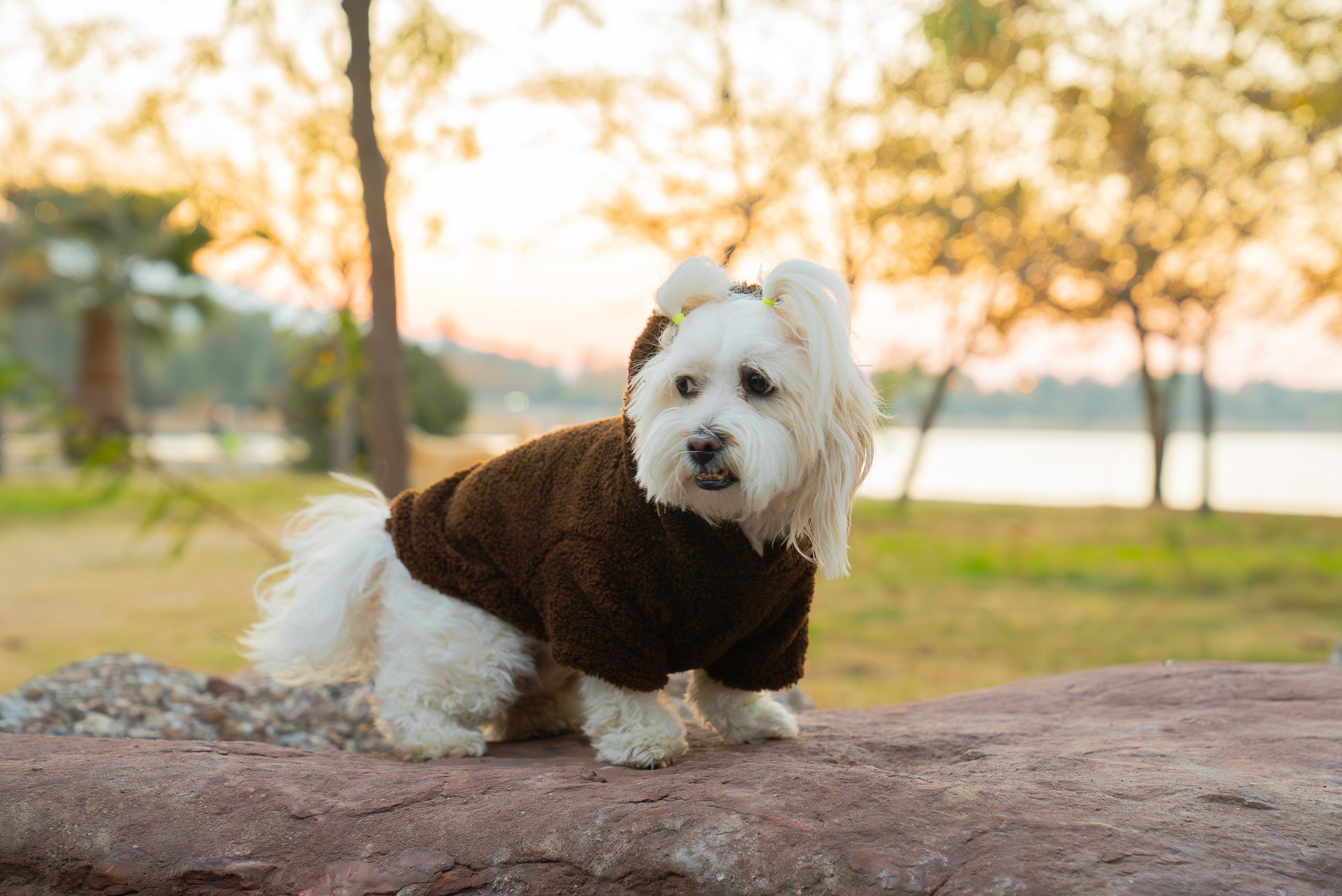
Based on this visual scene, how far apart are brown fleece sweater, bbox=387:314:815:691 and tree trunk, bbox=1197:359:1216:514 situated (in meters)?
15.5

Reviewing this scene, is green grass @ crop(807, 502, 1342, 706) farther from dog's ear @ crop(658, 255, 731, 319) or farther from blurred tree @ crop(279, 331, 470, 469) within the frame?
blurred tree @ crop(279, 331, 470, 469)

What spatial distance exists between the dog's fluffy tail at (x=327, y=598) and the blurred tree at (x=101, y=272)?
1989 cm

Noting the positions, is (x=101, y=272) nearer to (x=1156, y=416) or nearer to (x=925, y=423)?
(x=925, y=423)

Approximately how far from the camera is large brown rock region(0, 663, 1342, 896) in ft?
7.12

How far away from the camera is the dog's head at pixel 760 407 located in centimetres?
247

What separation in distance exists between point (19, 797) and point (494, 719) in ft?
4.68

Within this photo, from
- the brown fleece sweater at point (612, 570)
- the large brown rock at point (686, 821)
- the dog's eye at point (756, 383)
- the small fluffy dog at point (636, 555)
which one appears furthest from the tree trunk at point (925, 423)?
the dog's eye at point (756, 383)

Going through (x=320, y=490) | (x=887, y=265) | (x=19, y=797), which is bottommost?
(x=320, y=490)

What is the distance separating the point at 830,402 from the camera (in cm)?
260

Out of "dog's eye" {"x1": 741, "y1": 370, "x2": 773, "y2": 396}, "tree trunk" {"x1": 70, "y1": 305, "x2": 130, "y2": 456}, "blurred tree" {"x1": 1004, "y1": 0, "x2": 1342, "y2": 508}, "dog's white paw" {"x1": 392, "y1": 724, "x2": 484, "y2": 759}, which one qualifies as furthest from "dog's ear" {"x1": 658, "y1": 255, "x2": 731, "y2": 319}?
"tree trunk" {"x1": 70, "y1": 305, "x2": 130, "y2": 456}

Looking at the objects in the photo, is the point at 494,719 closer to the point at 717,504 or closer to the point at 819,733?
the point at 819,733

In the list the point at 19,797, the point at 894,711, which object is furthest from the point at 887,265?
the point at 19,797

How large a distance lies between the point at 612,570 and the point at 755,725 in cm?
87

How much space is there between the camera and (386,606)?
3334mm
